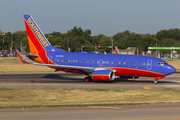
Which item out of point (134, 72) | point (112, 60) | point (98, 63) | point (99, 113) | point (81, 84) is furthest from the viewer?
point (98, 63)

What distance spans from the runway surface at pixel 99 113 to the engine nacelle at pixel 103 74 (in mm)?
14340

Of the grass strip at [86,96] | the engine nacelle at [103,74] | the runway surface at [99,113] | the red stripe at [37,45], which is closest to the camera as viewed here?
the runway surface at [99,113]

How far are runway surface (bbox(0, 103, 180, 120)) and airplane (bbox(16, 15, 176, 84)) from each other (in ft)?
49.1

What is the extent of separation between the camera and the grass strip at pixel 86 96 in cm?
2284

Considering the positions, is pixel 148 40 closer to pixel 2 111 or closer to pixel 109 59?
pixel 109 59

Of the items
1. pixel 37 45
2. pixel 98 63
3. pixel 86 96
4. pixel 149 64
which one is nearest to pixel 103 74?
pixel 98 63

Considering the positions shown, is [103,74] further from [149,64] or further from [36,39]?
[36,39]

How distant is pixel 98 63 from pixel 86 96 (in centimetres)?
1217

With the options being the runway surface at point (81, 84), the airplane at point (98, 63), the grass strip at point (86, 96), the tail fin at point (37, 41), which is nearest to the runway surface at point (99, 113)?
the grass strip at point (86, 96)

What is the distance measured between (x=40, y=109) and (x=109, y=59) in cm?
1950

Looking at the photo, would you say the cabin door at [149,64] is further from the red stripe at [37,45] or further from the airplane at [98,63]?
the red stripe at [37,45]

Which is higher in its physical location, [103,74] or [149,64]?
[149,64]

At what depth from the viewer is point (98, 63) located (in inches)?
1457

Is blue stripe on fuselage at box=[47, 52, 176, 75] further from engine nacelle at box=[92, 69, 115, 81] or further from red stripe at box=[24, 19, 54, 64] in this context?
engine nacelle at box=[92, 69, 115, 81]
